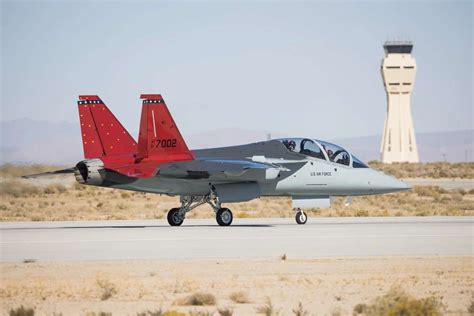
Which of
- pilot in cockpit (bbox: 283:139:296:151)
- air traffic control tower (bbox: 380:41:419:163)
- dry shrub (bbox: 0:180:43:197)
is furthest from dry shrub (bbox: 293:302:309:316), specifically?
air traffic control tower (bbox: 380:41:419:163)

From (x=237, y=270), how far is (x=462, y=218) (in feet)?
56.2

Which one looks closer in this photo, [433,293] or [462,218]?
[433,293]

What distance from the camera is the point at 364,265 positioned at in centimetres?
1828

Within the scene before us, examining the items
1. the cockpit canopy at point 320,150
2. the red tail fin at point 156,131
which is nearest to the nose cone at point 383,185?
the cockpit canopy at point 320,150

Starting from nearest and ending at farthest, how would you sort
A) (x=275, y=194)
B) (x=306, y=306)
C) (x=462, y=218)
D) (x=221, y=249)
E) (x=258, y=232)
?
1. (x=306, y=306)
2. (x=221, y=249)
3. (x=258, y=232)
4. (x=275, y=194)
5. (x=462, y=218)

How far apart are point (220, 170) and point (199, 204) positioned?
1553 millimetres

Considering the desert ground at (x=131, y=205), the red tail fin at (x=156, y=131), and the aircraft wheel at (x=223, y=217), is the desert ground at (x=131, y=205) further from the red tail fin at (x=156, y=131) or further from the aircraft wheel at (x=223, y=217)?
the red tail fin at (x=156, y=131)

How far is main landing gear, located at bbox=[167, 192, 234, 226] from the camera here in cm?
2923

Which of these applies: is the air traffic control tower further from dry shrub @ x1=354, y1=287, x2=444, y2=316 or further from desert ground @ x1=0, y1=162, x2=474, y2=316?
dry shrub @ x1=354, y1=287, x2=444, y2=316

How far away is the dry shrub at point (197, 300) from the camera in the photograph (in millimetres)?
14094

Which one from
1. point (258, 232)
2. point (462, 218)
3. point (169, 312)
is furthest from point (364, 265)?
point (462, 218)

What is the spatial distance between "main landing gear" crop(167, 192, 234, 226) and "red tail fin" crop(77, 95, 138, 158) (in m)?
2.19

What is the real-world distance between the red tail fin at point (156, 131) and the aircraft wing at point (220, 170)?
0.36 metres

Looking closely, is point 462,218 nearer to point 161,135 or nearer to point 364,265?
point 161,135
